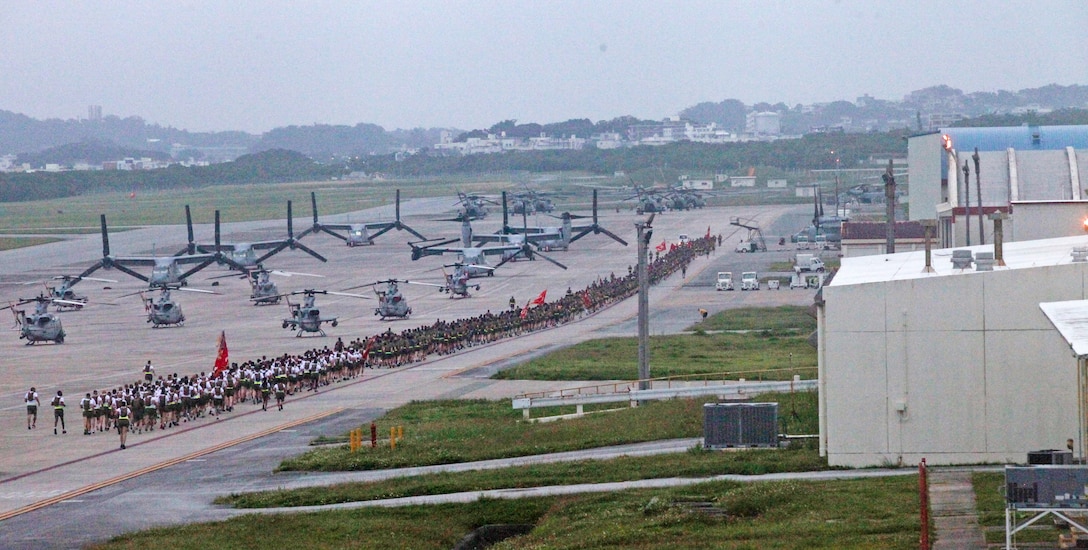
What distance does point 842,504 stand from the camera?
19.3m

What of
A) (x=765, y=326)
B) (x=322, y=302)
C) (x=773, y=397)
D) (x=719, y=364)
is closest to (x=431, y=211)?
(x=322, y=302)

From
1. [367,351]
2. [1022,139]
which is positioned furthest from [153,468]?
[1022,139]

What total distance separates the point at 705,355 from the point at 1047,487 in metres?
35.6

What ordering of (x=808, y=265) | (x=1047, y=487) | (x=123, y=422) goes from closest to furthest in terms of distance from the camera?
1. (x=1047, y=487)
2. (x=123, y=422)
3. (x=808, y=265)

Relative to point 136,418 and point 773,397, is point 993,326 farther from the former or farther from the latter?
point 136,418

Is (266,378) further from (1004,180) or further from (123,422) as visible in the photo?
(1004,180)

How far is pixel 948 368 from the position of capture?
920 inches

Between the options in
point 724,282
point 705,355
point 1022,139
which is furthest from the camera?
point 724,282

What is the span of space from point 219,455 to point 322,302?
50.1m

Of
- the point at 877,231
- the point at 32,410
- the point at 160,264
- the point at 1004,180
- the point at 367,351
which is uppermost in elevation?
the point at 1004,180

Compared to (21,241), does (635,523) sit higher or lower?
lower

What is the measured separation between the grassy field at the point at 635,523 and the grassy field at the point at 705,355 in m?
19.1

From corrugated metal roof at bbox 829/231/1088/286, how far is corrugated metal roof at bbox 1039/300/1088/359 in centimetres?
297

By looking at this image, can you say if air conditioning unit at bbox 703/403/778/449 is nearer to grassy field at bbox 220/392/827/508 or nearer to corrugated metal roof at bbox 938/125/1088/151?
grassy field at bbox 220/392/827/508
